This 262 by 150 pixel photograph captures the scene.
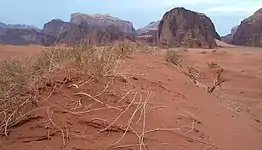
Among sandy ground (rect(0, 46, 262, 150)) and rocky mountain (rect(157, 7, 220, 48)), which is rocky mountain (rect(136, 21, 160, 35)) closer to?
rocky mountain (rect(157, 7, 220, 48))

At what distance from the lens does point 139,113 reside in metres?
3.83

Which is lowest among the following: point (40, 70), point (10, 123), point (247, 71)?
point (247, 71)

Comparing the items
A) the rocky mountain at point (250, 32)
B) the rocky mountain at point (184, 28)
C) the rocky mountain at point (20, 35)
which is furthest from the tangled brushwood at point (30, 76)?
the rocky mountain at point (250, 32)

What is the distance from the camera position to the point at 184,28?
31031 mm

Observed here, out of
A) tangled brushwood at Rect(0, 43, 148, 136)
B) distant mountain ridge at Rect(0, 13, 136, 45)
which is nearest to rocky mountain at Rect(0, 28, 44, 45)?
distant mountain ridge at Rect(0, 13, 136, 45)

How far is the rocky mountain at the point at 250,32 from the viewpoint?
114 feet

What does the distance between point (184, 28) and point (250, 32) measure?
8.41 meters

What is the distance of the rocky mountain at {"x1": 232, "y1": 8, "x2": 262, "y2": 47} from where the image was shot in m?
34.9

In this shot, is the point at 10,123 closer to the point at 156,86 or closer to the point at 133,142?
the point at 133,142

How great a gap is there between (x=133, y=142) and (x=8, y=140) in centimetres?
98

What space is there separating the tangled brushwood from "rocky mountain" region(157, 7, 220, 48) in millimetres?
24794

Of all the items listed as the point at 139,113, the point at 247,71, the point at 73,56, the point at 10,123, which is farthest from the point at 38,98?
the point at 247,71

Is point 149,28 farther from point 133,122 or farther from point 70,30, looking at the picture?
point 133,122

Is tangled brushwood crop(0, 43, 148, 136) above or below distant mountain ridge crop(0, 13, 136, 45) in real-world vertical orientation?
above
